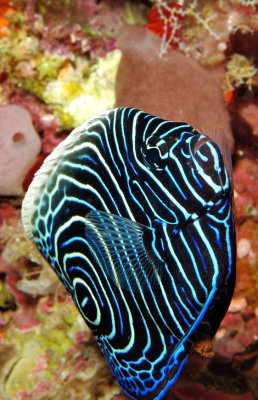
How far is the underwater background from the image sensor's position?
10.9 ft

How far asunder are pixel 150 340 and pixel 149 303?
181mm

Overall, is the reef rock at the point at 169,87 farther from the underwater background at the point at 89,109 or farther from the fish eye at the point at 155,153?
the fish eye at the point at 155,153

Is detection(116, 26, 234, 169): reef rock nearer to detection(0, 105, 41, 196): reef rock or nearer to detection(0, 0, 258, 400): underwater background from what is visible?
detection(0, 0, 258, 400): underwater background

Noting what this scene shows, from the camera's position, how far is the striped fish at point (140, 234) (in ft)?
4.37

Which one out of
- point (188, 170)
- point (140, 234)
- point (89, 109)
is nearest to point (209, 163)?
point (188, 170)

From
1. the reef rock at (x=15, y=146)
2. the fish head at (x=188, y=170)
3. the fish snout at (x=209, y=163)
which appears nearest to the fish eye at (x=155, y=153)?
the fish head at (x=188, y=170)

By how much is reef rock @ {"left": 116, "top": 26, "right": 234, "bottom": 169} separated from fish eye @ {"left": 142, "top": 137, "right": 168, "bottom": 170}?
202cm

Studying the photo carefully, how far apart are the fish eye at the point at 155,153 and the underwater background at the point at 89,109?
6.75ft

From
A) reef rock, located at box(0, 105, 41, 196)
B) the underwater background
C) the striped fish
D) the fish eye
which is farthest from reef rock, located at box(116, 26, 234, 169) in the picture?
the fish eye

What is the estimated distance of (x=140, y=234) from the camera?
1367 mm

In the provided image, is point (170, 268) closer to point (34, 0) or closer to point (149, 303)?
point (149, 303)

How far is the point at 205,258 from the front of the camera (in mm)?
1378

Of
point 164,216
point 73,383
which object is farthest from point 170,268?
point 73,383

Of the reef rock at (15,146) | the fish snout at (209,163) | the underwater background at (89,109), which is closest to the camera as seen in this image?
the fish snout at (209,163)
